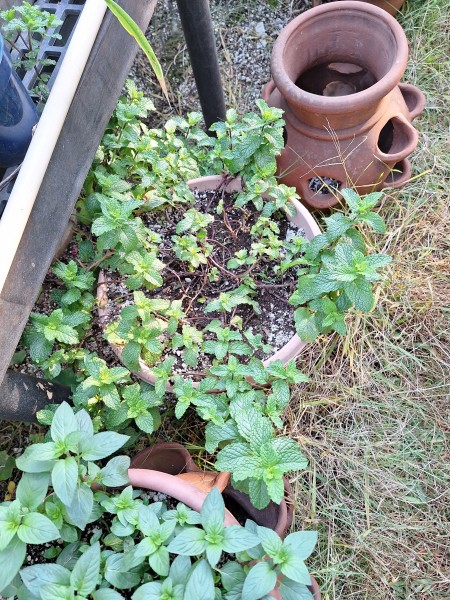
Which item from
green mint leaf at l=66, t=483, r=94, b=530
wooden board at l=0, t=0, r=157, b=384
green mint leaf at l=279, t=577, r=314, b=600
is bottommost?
green mint leaf at l=279, t=577, r=314, b=600

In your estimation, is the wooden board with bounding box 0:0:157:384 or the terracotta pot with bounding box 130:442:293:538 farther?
the terracotta pot with bounding box 130:442:293:538

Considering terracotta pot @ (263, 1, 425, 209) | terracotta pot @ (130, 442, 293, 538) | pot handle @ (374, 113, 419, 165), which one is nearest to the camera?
terracotta pot @ (130, 442, 293, 538)

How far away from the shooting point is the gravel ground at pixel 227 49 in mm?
2078

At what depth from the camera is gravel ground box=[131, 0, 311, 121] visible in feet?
6.82

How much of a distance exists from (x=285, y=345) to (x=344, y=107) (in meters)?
0.63

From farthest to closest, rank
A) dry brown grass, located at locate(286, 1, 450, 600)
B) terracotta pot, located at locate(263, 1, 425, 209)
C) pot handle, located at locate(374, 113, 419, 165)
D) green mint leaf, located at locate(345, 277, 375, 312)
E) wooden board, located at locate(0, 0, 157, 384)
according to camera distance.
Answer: pot handle, located at locate(374, 113, 419, 165) → terracotta pot, located at locate(263, 1, 425, 209) → dry brown grass, located at locate(286, 1, 450, 600) → green mint leaf, located at locate(345, 277, 375, 312) → wooden board, located at locate(0, 0, 157, 384)

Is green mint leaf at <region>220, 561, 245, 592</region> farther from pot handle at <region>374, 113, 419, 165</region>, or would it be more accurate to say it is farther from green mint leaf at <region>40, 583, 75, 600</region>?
pot handle at <region>374, 113, 419, 165</region>

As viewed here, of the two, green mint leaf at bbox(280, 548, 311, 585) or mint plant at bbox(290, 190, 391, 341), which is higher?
mint plant at bbox(290, 190, 391, 341)

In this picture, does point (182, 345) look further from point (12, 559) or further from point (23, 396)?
point (12, 559)

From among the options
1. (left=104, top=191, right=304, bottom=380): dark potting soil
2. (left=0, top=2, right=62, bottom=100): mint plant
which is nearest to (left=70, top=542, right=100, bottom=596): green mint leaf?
(left=104, top=191, right=304, bottom=380): dark potting soil

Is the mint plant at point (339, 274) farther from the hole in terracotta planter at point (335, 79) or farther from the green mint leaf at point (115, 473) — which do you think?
the hole in terracotta planter at point (335, 79)

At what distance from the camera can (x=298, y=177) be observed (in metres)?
1.68

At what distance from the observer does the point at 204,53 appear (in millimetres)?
1568

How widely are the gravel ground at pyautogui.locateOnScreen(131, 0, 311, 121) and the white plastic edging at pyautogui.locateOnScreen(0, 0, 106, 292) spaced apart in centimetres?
97
